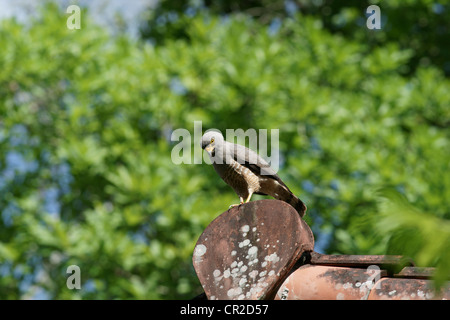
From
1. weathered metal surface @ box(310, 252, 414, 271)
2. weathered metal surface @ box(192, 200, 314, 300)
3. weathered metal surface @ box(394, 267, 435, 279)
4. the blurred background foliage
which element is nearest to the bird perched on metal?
weathered metal surface @ box(192, 200, 314, 300)

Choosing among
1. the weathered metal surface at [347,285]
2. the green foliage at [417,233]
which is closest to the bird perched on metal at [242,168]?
the weathered metal surface at [347,285]

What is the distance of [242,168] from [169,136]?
459cm

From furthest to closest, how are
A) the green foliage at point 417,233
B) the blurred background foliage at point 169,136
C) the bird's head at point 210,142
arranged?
the blurred background foliage at point 169,136 → the bird's head at point 210,142 → the green foliage at point 417,233

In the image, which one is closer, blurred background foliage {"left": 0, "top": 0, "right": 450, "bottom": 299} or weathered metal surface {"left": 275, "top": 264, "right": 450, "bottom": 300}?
weathered metal surface {"left": 275, "top": 264, "right": 450, "bottom": 300}

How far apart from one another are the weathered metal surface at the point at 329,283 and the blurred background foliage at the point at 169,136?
4024 mm

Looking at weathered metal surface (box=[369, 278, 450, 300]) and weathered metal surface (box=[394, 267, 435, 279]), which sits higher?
weathered metal surface (box=[394, 267, 435, 279])

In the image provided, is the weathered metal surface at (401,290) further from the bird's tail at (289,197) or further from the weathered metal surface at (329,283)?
the bird's tail at (289,197)

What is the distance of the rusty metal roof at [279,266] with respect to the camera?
107 inches

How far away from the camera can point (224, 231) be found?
3.07 meters

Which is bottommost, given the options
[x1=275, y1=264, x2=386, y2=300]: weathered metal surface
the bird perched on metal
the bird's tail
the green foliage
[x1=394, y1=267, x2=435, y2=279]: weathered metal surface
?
[x1=275, y1=264, x2=386, y2=300]: weathered metal surface

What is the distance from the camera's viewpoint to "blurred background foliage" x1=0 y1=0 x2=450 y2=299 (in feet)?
23.8

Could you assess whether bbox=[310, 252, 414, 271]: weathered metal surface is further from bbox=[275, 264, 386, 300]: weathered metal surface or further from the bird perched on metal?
the bird perched on metal

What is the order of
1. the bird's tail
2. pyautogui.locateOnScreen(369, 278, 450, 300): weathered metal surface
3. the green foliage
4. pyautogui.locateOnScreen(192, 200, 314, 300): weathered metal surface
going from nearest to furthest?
the green foliage < pyautogui.locateOnScreen(369, 278, 450, 300): weathered metal surface < pyautogui.locateOnScreen(192, 200, 314, 300): weathered metal surface < the bird's tail

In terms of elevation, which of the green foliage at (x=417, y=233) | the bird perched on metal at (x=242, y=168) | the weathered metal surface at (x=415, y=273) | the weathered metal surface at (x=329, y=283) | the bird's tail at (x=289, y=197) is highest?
the green foliage at (x=417, y=233)
